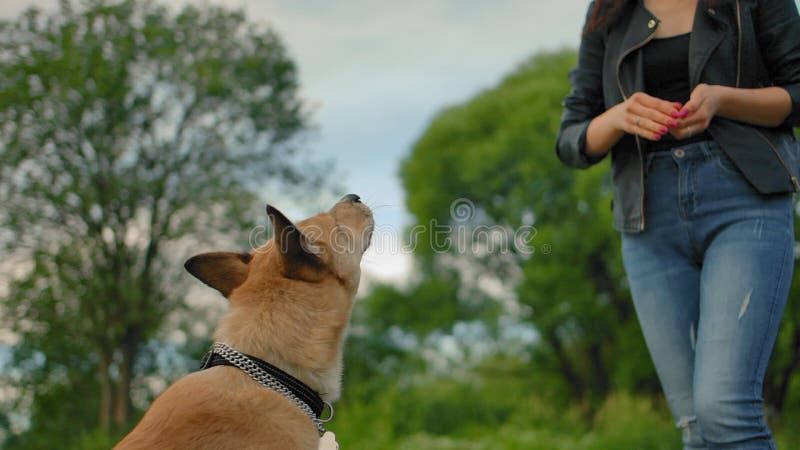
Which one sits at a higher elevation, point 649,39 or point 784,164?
point 649,39

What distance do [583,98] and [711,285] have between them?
4.17 feet

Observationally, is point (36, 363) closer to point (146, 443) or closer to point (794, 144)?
point (146, 443)

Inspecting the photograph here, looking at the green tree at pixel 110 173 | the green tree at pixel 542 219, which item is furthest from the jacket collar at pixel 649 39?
the green tree at pixel 542 219

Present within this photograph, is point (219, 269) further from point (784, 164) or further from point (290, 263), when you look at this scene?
point (784, 164)

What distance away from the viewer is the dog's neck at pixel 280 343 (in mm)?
3316

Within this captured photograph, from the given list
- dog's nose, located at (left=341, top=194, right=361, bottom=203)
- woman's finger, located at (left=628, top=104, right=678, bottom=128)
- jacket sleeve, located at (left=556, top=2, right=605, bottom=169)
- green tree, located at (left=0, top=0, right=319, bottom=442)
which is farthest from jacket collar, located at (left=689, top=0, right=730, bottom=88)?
green tree, located at (left=0, top=0, right=319, bottom=442)

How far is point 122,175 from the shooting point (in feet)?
60.3

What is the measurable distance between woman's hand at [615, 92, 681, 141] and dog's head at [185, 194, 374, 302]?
5.22ft

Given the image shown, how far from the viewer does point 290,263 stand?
3.52m

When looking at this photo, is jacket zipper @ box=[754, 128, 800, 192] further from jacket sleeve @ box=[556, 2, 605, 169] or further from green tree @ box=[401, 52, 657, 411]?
green tree @ box=[401, 52, 657, 411]

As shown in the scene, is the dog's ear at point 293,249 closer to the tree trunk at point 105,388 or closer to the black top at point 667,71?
the black top at point 667,71

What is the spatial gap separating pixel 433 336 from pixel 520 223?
19.8ft

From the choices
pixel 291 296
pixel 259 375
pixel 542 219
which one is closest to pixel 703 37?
pixel 291 296

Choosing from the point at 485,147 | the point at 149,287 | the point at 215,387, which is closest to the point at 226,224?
the point at 149,287
